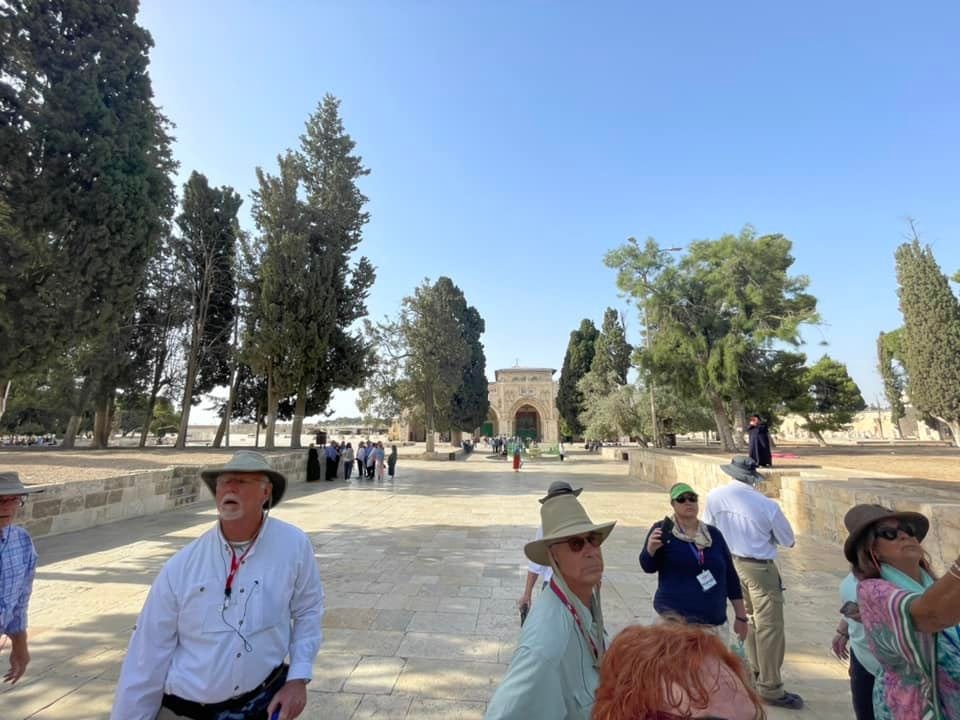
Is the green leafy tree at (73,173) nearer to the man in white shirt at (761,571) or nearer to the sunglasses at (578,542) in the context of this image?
the sunglasses at (578,542)

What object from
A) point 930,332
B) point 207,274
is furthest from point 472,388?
point 930,332

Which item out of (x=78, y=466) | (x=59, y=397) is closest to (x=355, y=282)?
(x=78, y=466)

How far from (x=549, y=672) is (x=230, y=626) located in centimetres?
122

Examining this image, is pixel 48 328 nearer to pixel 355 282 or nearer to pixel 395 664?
pixel 395 664

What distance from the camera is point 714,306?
1912 centimetres

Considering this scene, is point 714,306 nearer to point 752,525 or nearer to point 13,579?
point 752,525

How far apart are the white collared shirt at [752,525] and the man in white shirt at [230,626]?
2682 millimetres

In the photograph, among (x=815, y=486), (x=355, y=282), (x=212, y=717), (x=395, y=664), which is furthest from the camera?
(x=355, y=282)

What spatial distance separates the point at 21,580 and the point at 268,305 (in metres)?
18.7

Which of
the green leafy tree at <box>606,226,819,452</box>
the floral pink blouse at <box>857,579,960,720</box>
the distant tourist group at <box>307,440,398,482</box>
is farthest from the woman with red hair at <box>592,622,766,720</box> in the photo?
the green leafy tree at <box>606,226,819,452</box>

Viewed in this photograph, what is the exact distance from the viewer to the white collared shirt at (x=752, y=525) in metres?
3.12

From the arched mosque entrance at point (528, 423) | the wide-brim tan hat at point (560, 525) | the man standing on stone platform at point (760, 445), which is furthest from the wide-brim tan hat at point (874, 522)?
the arched mosque entrance at point (528, 423)

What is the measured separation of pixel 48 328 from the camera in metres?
7.27

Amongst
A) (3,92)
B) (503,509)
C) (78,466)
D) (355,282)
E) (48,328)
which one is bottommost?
(503,509)
